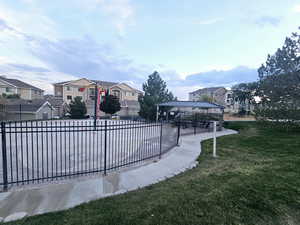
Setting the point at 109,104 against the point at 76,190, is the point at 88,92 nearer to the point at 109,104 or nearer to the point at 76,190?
the point at 109,104

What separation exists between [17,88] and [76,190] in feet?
144

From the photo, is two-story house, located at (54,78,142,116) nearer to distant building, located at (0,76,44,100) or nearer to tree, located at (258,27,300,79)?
distant building, located at (0,76,44,100)

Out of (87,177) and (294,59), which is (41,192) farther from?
(294,59)

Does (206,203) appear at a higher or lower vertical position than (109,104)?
lower

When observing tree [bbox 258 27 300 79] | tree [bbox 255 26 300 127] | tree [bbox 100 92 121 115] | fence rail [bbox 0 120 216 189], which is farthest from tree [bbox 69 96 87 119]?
tree [bbox 258 27 300 79]

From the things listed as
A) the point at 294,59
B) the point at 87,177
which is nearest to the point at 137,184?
the point at 87,177

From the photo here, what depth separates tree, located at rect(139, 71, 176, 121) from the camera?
77.5ft

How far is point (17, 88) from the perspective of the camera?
34500 mm

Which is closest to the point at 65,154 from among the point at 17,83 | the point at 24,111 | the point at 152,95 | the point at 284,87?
the point at 284,87

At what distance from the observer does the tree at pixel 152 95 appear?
23.6 m

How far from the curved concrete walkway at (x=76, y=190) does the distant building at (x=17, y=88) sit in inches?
1662

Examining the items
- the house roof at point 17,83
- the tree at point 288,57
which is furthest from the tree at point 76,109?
the tree at point 288,57

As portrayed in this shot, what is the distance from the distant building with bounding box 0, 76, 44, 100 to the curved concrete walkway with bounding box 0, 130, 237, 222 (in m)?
42.2

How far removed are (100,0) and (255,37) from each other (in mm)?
10141
